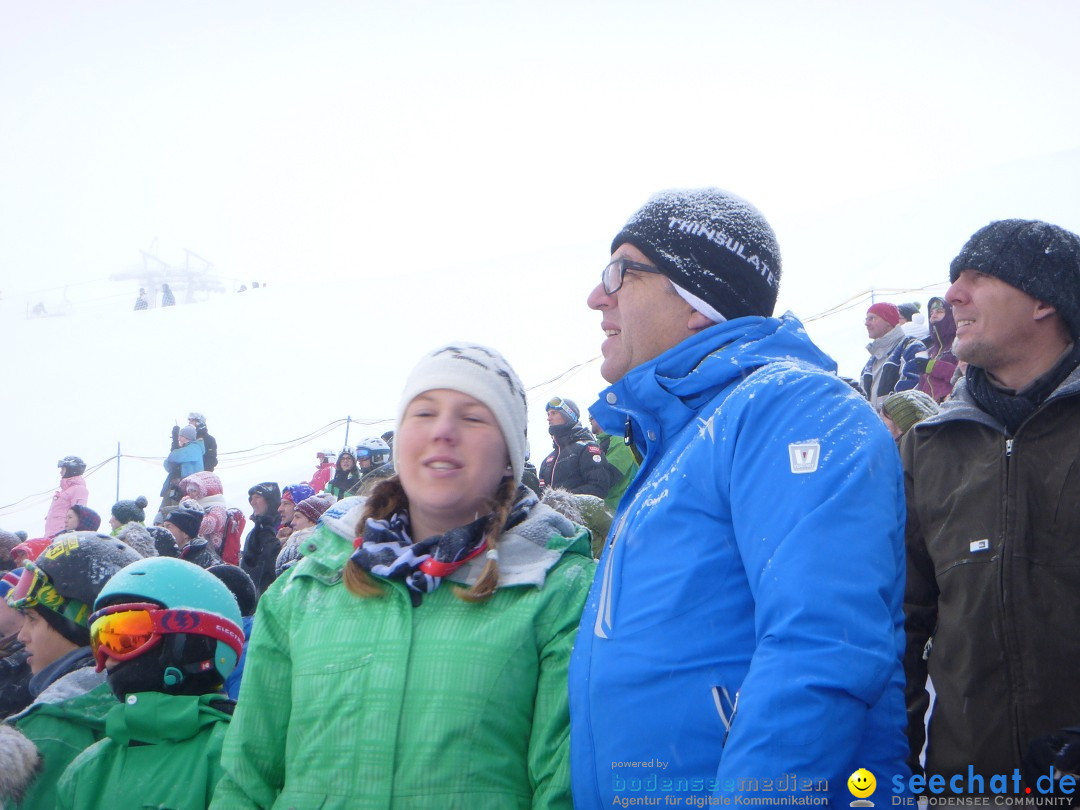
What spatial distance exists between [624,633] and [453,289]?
3142 centimetres

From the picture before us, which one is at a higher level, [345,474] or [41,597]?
[41,597]

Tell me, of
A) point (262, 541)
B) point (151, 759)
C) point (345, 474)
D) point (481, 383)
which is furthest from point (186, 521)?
point (481, 383)

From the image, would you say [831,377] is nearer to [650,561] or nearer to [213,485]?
[650,561]

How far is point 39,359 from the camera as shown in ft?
100

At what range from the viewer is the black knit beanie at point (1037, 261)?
262 cm

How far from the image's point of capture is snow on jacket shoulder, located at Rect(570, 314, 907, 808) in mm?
1426

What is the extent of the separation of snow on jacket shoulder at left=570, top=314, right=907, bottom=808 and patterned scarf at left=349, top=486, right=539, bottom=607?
1.29ft

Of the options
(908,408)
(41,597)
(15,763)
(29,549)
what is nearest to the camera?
(15,763)

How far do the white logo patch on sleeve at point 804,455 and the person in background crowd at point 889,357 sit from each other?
21.0 ft

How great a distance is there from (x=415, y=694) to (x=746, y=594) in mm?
764

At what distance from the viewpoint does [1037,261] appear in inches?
105

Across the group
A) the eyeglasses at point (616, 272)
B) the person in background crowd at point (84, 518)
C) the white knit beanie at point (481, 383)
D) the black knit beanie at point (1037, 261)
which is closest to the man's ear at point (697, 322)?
the eyeglasses at point (616, 272)

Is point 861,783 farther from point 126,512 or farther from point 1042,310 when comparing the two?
point 126,512

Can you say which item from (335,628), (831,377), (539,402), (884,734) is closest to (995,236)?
(831,377)
